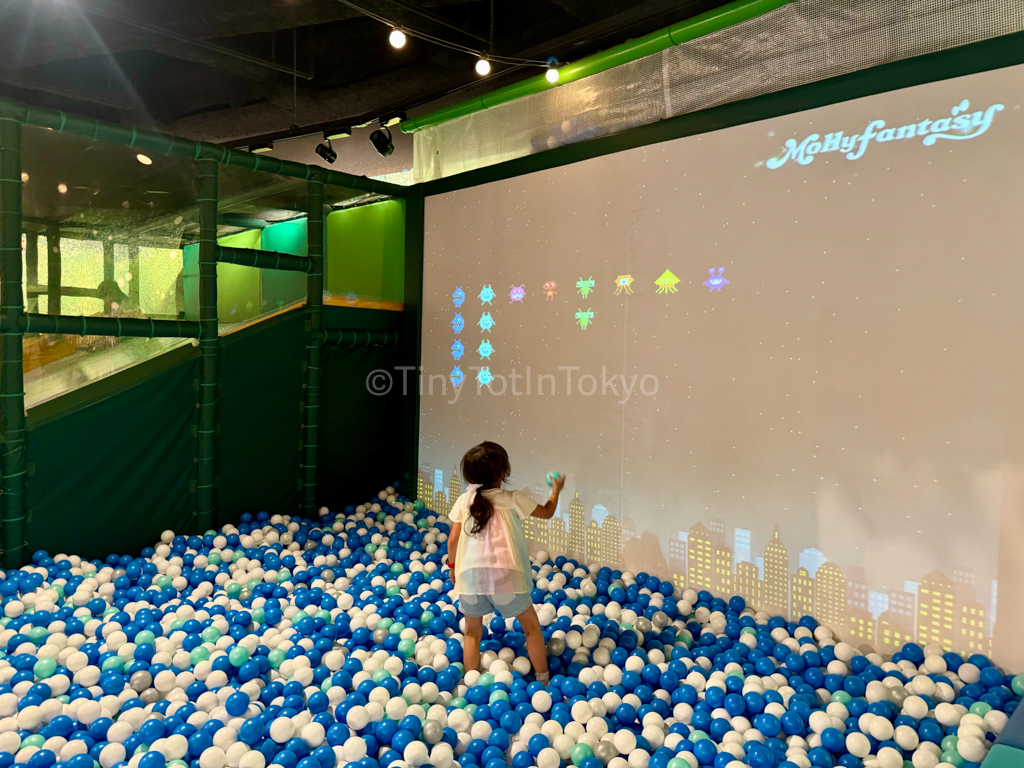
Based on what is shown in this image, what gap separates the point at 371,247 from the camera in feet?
17.9

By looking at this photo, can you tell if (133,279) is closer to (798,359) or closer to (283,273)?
(283,273)

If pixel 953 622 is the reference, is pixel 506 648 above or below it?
below

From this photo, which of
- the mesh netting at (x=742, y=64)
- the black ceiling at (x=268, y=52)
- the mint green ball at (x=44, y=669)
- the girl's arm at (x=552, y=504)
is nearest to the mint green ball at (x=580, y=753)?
the girl's arm at (x=552, y=504)

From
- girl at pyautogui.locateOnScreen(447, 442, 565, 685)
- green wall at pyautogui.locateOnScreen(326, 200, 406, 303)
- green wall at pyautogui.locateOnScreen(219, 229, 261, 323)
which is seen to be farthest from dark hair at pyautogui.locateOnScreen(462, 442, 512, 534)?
green wall at pyautogui.locateOnScreen(326, 200, 406, 303)

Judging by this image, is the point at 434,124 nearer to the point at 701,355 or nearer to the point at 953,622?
the point at 701,355

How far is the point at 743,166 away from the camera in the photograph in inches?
129

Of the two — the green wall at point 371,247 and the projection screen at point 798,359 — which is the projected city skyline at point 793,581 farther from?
the green wall at point 371,247

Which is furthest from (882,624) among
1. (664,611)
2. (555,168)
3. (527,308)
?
(555,168)

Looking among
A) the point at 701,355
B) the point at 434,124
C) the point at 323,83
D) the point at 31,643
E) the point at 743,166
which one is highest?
the point at 323,83

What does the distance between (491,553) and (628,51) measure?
9.06 ft

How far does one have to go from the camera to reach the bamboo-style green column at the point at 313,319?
187 inches

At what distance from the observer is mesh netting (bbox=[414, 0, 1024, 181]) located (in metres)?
2.79

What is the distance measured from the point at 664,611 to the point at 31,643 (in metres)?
2.67

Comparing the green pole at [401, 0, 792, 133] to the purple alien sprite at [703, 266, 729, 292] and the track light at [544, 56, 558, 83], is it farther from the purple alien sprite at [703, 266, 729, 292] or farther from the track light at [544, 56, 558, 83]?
the purple alien sprite at [703, 266, 729, 292]
